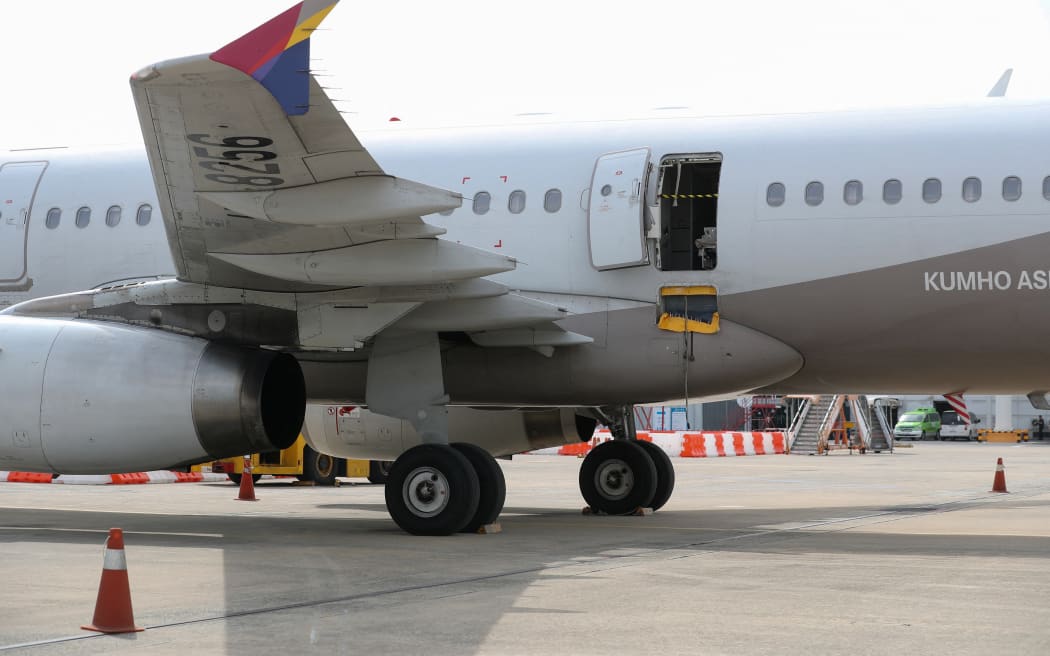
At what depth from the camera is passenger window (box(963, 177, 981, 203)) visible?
12836 millimetres

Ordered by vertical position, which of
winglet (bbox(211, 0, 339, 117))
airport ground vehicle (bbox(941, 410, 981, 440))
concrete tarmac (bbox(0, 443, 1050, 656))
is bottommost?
concrete tarmac (bbox(0, 443, 1050, 656))

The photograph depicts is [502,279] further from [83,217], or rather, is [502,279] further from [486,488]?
[83,217]

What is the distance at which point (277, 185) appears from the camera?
1150 cm

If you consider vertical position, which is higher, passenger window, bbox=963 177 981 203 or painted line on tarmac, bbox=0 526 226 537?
passenger window, bbox=963 177 981 203

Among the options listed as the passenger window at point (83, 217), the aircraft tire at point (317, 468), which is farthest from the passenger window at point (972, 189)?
the aircraft tire at point (317, 468)

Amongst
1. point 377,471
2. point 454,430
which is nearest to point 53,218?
point 454,430

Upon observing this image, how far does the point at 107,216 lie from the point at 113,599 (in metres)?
8.86

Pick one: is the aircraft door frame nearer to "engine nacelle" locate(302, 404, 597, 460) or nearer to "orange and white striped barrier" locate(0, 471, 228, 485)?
"engine nacelle" locate(302, 404, 597, 460)

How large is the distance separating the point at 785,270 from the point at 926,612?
583 cm

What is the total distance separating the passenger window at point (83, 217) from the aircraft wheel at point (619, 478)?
6823 mm

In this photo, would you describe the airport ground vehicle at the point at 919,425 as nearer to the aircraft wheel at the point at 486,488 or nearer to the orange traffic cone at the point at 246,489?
the orange traffic cone at the point at 246,489

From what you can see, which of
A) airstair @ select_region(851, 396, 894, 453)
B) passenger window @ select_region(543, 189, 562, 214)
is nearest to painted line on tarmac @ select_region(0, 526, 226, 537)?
passenger window @ select_region(543, 189, 562, 214)

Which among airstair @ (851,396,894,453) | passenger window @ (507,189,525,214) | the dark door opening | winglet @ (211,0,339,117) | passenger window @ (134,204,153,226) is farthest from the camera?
airstair @ (851,396,894,453)

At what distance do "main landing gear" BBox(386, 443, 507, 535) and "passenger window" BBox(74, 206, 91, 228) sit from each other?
5156 mm
